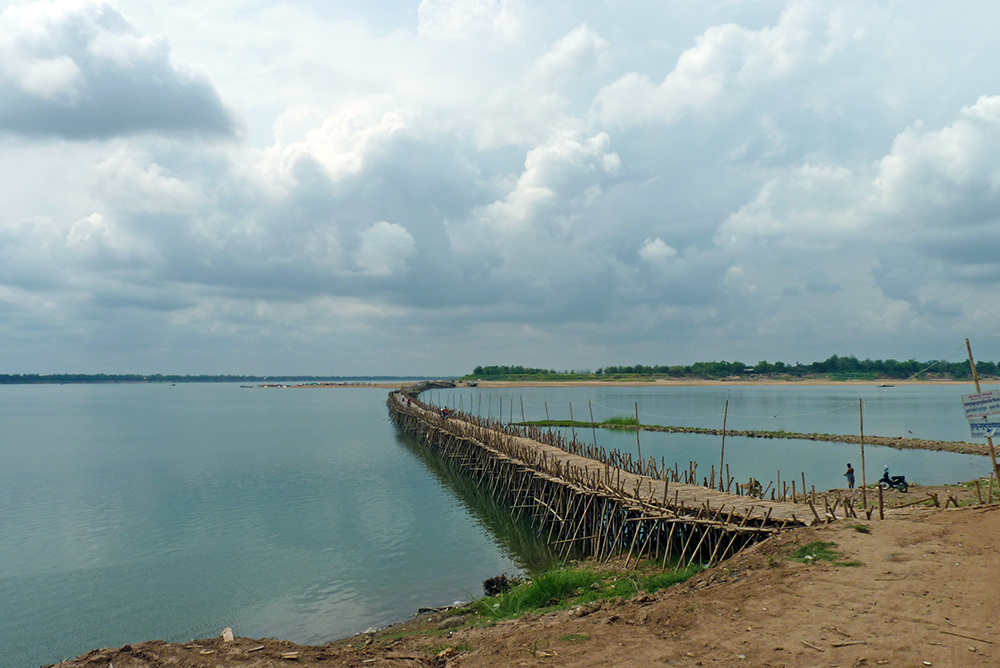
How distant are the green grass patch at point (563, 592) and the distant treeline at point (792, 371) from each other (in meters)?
137

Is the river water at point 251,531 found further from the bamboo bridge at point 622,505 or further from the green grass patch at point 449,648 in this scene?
the green grass patch at point 449,648

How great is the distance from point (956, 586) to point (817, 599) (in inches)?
87.9

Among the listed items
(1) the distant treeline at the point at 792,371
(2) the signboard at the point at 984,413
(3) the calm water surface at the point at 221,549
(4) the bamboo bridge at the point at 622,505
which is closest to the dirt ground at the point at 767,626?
(4) the bamboo bridge at the point at 622,505

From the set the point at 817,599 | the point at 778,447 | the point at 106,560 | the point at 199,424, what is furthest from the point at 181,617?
the point at 199,424

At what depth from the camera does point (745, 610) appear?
895 centimetres

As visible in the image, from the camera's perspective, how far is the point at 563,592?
12.2m

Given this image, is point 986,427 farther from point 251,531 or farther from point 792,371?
point 792,371

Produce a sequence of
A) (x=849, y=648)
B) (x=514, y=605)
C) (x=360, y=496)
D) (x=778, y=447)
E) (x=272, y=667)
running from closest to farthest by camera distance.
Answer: (x=849, y=648), (x=272, y=667), (x=514, y=605), (x=360, y=496), (x=778, y=447)

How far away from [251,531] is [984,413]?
22.7 meters

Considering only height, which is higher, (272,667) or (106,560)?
(272,667)

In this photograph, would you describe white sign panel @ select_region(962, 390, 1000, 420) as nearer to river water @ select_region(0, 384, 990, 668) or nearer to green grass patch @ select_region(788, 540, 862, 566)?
green grass patch @ select_region(788, 540, 862, 566)

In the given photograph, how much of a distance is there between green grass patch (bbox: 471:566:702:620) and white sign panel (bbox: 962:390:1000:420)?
23.5 ft

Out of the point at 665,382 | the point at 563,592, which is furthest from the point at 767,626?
the point at 665,382

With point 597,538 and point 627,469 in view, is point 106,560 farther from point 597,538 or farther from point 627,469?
point 627,469
